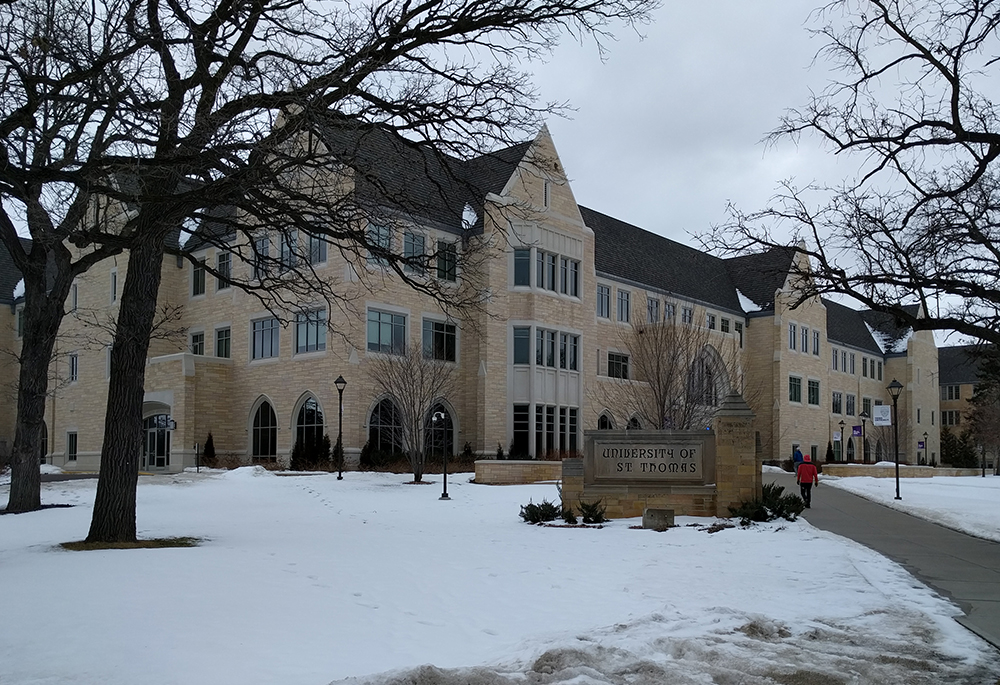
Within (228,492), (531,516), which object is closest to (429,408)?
(228,492)

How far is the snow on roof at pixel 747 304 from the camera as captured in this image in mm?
57844

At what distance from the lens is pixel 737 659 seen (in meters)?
6.68

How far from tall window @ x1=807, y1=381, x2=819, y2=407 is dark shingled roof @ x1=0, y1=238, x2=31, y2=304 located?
160 feet

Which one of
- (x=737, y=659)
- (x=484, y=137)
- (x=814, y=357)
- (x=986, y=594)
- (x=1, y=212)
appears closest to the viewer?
(x=737, y=659)

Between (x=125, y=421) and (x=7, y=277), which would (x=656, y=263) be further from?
(x=125, y=421)

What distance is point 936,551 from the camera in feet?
45.7

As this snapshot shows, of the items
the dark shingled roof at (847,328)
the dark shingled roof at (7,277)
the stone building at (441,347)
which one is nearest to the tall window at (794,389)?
the stone building at (441,347)

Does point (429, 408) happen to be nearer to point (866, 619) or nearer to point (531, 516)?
point (531, 516)

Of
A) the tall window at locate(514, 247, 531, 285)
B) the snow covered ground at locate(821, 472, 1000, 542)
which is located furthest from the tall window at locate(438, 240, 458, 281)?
the tall window at locate(514, 247, 531, 285)

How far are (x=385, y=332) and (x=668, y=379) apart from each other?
1154cm

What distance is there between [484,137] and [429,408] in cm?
1944

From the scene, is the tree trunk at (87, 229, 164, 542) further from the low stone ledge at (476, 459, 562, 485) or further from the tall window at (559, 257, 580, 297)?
the tall window at (559, 257, 580, 297)

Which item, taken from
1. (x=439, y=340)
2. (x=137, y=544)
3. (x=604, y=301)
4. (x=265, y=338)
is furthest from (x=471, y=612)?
(x=604, y=301)

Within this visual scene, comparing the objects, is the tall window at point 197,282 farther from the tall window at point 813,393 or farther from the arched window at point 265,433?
the tall window at point 813,393
